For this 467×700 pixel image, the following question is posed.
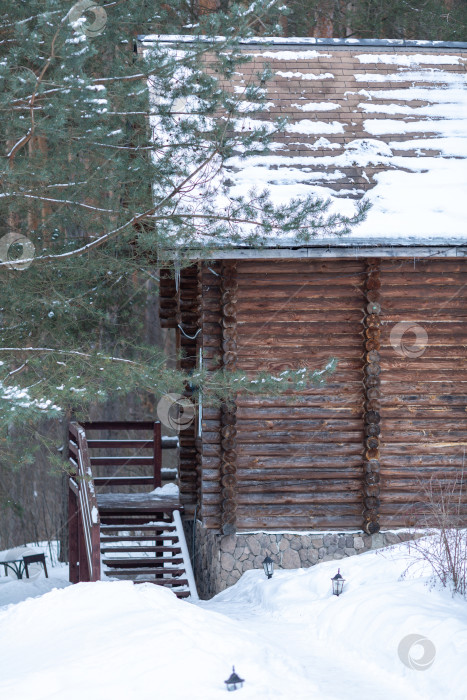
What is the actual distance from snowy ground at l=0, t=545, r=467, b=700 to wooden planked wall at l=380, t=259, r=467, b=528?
5.33ft

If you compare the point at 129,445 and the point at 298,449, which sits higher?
the point at 298,449

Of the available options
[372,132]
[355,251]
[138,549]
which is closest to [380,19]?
[372,132]

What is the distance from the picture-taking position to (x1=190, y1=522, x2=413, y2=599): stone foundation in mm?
10406

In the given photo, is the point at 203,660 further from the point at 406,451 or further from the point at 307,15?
the point at 307,15

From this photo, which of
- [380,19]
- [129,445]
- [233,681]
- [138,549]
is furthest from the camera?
[380,19]

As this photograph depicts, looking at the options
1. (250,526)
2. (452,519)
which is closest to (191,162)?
(250,526)

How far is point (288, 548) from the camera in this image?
10.4 m

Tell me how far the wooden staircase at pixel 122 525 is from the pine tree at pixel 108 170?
120cm

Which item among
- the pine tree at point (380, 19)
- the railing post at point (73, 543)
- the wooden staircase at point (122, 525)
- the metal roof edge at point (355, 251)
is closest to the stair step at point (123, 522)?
the wooden staircase at point (122, 525)

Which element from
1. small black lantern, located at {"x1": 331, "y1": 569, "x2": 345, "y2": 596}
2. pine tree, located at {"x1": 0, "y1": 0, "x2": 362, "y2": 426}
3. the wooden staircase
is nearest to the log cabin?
the wooden staircase

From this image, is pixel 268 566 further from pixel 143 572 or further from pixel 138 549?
pixel 138 549

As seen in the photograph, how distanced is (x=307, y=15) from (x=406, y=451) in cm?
1224

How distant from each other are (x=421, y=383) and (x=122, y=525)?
175 inches

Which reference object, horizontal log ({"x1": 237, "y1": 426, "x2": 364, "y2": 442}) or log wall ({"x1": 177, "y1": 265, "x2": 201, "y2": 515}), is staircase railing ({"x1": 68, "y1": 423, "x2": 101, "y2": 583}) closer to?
log wall ({"x1": 177, "y1": 265, "x2": 201, "y2": 515})
